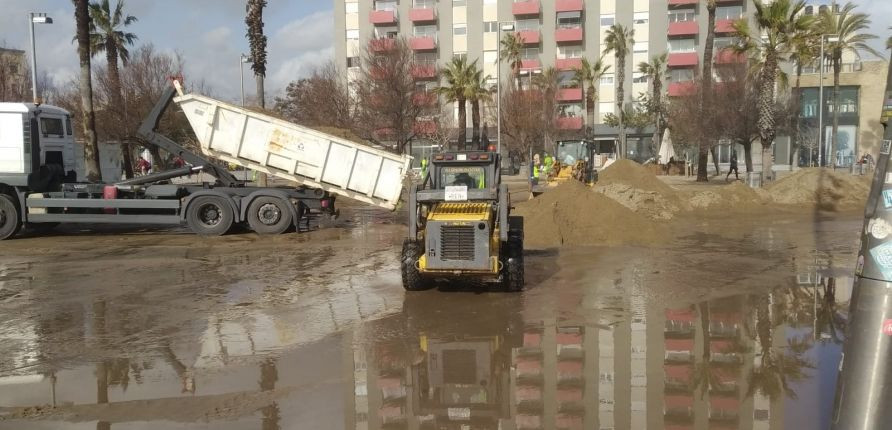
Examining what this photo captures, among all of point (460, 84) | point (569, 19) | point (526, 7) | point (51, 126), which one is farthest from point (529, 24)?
point (51, 126)

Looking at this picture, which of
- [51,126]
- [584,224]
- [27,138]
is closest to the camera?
[584,224]

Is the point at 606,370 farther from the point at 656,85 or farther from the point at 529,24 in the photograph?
the point at 529,24

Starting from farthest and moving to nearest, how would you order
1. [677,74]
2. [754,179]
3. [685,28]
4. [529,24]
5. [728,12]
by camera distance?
[529,24] < [677,74] < [685,28] < [728,12] < [754,179]

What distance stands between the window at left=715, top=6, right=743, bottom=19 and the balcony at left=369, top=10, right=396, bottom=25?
1205 inches

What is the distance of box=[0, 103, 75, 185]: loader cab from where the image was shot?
58.2ft

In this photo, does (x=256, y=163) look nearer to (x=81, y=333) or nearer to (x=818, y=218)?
(x=81, y=333)

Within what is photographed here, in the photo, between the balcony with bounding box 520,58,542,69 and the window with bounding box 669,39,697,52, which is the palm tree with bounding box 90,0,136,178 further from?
the window with bounding box 669,39,697,52

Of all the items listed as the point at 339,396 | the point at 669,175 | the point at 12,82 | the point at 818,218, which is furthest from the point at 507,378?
the point at 669,175

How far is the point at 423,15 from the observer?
70938 millimetres

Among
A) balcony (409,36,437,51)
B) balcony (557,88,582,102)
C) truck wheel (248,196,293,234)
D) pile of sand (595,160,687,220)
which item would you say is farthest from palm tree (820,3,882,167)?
truck wheel (248,196,293,234)

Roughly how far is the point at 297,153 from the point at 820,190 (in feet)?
59.6

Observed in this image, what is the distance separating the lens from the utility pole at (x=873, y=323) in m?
3.99

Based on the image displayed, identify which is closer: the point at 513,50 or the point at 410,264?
the point at 410,264

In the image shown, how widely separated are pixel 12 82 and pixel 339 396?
119 ft
